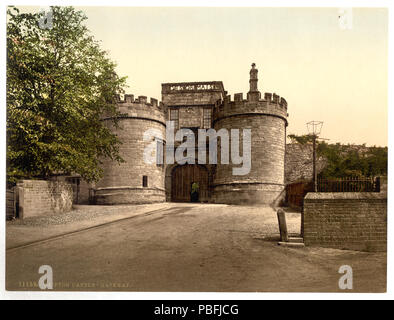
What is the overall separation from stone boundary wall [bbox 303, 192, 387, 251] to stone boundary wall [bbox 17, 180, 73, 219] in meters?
10.1

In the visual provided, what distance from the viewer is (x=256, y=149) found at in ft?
61.1

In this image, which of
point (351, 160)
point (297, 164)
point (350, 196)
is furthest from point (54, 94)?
point (297, 164)

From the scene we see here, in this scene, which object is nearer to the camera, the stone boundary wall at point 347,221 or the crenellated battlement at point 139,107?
the stone boundary wall at point 347,221

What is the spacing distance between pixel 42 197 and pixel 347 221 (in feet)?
37.0

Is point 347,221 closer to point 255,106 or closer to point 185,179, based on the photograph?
point 255,106

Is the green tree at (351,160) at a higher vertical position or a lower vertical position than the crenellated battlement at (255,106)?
lower

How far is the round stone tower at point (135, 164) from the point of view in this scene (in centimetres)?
1748

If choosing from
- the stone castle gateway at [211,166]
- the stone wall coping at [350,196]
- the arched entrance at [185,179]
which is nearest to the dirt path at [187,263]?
the stone wall coping at [350,196]

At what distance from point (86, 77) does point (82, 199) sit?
24.4ft

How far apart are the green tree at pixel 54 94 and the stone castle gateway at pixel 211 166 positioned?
3.32m

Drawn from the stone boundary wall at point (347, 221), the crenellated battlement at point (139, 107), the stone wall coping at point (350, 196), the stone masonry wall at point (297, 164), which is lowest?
the stone boundary wall at point (347, 221)

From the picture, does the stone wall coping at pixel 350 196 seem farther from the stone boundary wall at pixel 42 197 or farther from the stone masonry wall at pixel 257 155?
the stone boundary wall at pixel 42 197

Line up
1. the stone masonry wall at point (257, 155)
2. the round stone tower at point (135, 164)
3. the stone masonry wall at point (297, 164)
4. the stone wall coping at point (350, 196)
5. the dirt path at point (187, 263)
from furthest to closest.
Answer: the stone masonry wall at point (297, 164) < the stone masonry wall at point (257, 155) < the round stone tower at point (135, 164) < the stone wall coping at point (350, 196) < the dirt path at point (187, 263)

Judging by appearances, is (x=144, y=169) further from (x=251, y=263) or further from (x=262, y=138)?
(x=251, y=263)
